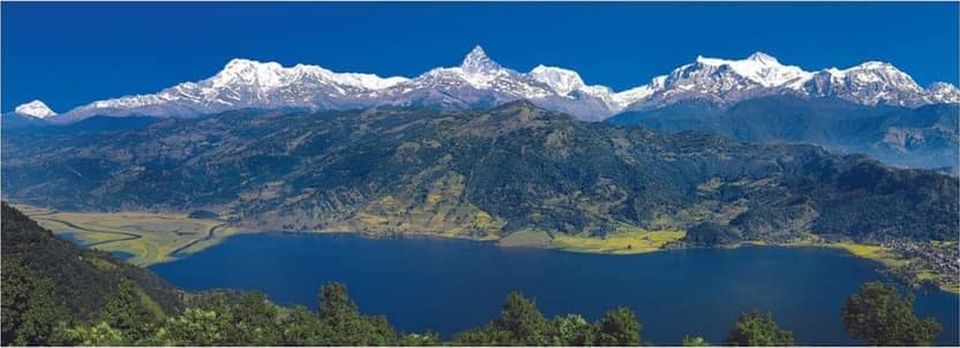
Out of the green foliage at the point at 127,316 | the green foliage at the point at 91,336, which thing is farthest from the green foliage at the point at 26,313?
the green foliage at the point at 91,336

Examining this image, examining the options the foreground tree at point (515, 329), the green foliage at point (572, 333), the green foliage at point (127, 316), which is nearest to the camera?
the green foliage at point (127, 316)

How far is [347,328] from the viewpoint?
75938 millimetres

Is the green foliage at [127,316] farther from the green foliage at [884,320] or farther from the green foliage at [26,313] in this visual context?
the green foliage at [884,320]


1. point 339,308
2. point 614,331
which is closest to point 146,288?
point 339,308

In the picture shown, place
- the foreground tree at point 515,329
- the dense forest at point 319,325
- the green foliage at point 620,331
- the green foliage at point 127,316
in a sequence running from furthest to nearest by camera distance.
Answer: the foreground tree at point 515,329 < the green foliage at point 620,331 < the green foliage at point 127,316 < the dense forest at point 319,325

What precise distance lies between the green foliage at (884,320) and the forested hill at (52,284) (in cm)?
5922

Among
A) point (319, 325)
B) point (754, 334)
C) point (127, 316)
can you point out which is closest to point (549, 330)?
point (754, 334)

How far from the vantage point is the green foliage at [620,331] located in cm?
6869

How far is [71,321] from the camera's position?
2766 inches

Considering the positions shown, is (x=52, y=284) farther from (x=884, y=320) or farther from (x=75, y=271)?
(x=884, y=320)

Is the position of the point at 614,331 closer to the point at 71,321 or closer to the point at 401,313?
the point at 71,321

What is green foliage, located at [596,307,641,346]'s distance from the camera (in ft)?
225

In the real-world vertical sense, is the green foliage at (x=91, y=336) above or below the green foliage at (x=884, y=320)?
below

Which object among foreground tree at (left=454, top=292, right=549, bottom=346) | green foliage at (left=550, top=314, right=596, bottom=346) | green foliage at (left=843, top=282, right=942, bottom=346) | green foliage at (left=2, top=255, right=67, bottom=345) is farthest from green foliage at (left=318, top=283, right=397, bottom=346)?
green foliage at (left=843, top=282, right=942, bottom=346)
